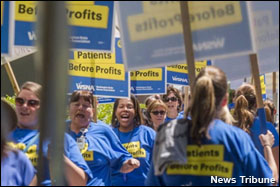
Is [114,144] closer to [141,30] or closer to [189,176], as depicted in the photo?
[141,30]

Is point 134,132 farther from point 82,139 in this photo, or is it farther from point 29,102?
point 29,102

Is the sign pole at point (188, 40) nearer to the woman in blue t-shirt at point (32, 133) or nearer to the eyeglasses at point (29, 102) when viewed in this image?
the woman in blue t-shirt at point (32, 133)

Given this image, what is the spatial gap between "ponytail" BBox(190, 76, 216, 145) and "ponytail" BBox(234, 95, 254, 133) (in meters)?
1.98

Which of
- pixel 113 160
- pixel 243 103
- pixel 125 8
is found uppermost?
pixel 125 8

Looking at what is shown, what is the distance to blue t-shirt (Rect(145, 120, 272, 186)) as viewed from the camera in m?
3.00

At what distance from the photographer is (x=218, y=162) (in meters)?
3.00

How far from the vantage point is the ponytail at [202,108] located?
300cm

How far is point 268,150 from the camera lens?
3.94 m

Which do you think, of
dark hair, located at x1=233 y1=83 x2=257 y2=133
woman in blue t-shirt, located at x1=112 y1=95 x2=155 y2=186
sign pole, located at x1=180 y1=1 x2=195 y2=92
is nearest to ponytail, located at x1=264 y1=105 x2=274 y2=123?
dark hair, located at x1=233 y1=83 x2=257 y2=133

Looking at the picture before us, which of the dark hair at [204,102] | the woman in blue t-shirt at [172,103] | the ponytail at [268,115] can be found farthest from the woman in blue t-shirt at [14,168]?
the woman in blue t-shirt at [172,103]

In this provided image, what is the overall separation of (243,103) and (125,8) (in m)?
2.01

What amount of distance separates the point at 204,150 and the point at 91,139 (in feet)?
7.51

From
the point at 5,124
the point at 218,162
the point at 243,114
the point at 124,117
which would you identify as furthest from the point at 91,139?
the point at 218,162

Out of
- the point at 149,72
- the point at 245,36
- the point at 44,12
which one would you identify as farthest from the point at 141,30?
the point at 149,72
